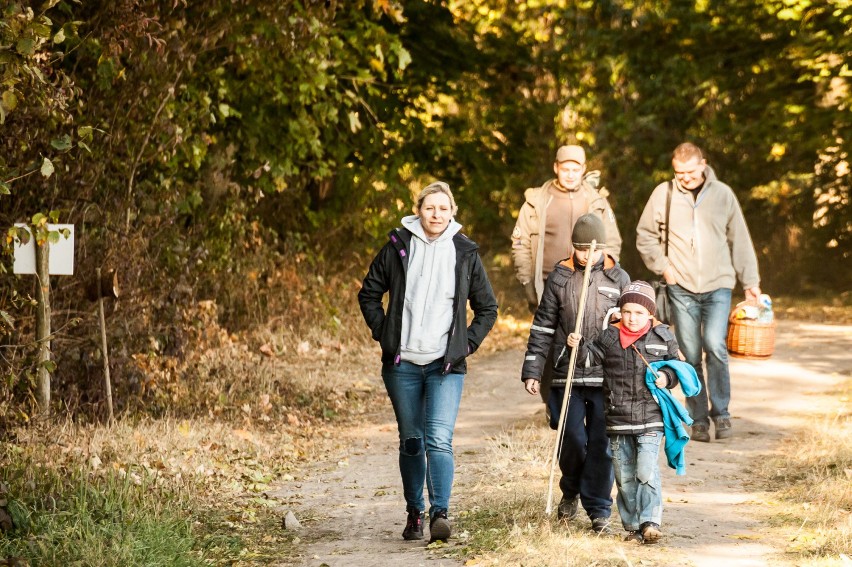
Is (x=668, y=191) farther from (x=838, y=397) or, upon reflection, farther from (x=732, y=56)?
(x=732, y=56)

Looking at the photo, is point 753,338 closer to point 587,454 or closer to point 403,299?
point 587,454

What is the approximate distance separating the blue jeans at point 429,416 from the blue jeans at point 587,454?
2.23 ft

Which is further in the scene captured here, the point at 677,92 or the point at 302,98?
the point at 677,92

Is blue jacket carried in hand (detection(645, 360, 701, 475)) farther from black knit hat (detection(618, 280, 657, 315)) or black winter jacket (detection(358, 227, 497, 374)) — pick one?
black winter jacket (detection(358, 227, 497, 374))

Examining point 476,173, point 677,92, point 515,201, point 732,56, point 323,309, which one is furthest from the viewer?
point 515,201

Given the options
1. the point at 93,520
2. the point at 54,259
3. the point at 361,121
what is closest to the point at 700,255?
the point at 54,259

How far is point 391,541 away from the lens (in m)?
6.80

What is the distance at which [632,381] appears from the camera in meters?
6.39

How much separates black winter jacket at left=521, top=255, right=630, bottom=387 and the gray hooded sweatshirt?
24.3 inches

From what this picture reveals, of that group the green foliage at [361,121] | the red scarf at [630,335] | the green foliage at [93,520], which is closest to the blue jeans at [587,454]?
the red scarf at [630,335]

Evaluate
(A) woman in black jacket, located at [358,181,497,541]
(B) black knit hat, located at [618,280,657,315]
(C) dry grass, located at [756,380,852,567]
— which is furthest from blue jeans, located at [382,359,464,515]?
(C) dry grass, located at [756,380,852,567]

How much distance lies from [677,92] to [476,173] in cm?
740

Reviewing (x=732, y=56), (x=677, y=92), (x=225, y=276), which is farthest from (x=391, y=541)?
(x=677, y=92)

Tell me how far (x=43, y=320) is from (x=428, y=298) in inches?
138
